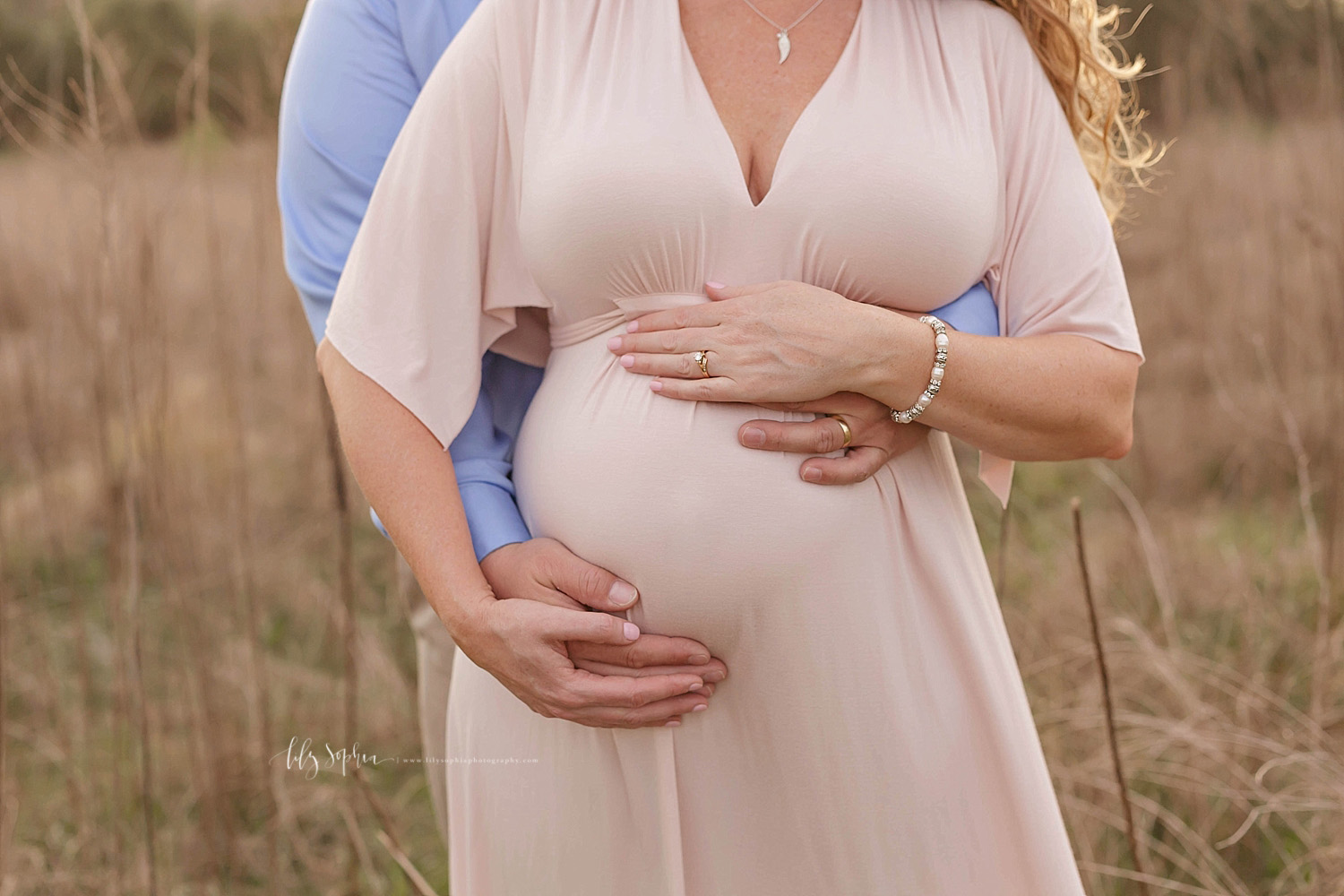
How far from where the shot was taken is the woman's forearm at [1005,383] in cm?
144

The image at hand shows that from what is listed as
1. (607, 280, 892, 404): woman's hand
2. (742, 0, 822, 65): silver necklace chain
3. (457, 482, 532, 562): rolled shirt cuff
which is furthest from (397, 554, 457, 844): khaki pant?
(742, 0, 822, 65): silver necklace chain

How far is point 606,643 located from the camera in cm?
145

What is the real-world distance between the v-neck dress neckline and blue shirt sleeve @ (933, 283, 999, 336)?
0.31 m

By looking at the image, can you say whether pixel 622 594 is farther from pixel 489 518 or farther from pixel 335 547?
pixel 335 547

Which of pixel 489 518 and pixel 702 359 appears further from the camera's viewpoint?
pixel 489 518

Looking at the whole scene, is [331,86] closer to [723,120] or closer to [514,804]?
[723,120]

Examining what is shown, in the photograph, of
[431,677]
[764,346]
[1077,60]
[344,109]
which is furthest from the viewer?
[431,677]

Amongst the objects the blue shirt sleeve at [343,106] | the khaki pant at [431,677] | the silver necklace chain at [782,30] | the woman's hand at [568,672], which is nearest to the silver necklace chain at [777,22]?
the silver necklace chain at [782,30]

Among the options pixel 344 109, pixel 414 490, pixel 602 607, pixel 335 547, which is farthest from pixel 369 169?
pixel 335 547

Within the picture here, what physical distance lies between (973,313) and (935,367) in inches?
5.7

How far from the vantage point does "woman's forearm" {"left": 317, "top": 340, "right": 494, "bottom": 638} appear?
4.87 ft

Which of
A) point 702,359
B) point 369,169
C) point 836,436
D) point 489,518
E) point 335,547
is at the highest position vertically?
point 369,169

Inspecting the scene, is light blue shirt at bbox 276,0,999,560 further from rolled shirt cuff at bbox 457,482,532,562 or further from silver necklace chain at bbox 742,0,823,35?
silver necklace chain at bbox 742,0,823,35

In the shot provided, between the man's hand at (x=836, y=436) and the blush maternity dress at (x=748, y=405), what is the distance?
0.03 m
